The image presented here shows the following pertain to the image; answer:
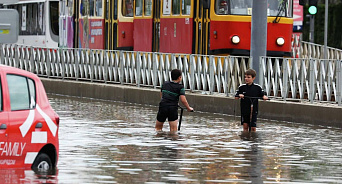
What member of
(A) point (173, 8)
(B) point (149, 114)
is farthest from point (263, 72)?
(A) point (173, 8)

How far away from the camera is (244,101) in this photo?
19469 millimetres

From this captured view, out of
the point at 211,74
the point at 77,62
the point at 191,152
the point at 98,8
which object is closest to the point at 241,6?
the point at 211,74

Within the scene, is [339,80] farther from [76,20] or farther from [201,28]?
[76,20]

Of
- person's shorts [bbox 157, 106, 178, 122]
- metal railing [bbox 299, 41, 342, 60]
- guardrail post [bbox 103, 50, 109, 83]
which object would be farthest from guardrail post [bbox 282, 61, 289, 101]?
metal railing [bbox 299, 41, 342, 60]

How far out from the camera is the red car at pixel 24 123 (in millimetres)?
11359

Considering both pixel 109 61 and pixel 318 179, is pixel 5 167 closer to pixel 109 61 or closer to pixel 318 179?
pixel 318 179

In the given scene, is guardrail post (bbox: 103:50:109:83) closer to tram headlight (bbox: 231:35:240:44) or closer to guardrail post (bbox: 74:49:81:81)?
guardrail post (bbox: 74:49:81:81)

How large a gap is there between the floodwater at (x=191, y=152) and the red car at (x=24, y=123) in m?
0.20

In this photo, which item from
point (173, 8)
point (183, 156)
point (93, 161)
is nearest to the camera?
point (93, 161)

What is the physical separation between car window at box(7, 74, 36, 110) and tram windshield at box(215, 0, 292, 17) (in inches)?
717

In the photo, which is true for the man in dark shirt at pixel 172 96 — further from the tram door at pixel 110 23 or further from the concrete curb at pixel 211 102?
the tram door at pixel 110 23

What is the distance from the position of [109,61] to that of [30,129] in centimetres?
2009

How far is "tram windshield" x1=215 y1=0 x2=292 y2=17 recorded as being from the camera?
29797mm

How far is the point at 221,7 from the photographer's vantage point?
29.8 m
